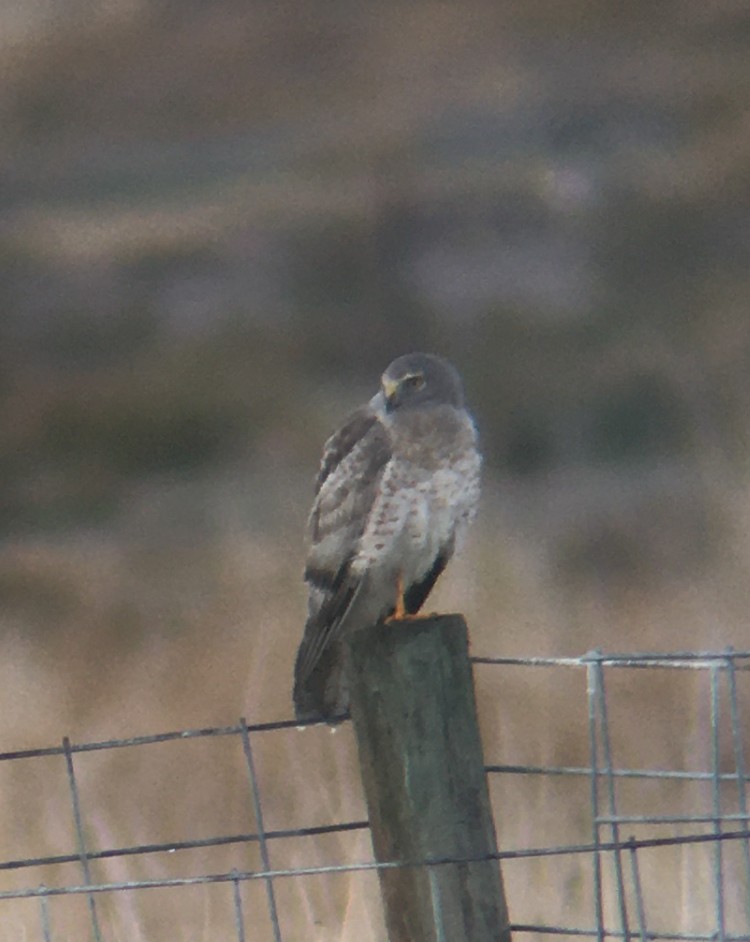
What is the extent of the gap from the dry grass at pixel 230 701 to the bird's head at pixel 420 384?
0.66 meters

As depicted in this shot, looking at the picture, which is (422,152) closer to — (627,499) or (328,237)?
(328,237)

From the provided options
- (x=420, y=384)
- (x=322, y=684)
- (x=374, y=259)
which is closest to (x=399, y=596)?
(x=322, y=684)

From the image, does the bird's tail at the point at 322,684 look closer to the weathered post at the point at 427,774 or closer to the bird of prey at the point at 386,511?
the bird of prey at the point at 386,511

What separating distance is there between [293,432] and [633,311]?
0.82 metres

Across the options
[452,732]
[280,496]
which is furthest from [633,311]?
[452,732]

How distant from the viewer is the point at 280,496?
320cm

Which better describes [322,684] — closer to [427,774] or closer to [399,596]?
[399,596]

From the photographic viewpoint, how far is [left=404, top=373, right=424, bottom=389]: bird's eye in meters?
2.57

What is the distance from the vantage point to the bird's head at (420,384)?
100 inches

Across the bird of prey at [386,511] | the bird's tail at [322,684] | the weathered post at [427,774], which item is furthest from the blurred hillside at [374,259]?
the weathered post at [427,774]

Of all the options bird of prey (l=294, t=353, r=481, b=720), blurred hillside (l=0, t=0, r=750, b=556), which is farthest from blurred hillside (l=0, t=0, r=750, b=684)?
bird of prey (l=294, t=353, r=481, b=720)

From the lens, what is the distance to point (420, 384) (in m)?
2.58

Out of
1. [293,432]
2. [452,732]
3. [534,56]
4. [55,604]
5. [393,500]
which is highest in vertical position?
[534,56]

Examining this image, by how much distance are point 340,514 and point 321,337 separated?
36.8 inches
